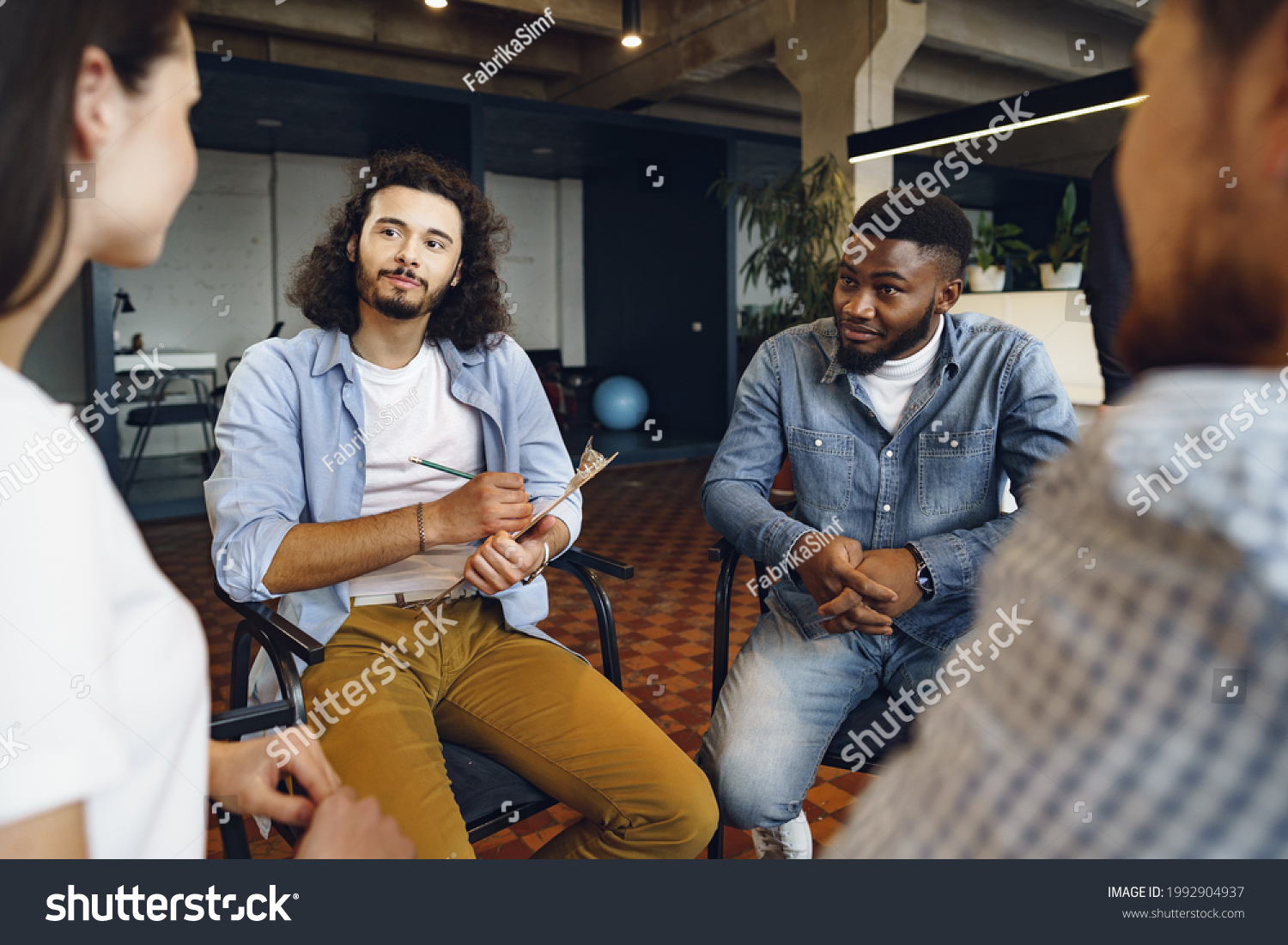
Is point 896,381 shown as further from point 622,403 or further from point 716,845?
point 622,403

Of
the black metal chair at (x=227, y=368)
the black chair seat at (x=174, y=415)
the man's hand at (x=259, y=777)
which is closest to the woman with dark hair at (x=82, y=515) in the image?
the man's hand at (x=259, y=777)

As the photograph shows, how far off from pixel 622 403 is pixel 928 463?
715 cm

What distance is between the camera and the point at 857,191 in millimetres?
5723

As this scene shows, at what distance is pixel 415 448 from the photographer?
1722 mm

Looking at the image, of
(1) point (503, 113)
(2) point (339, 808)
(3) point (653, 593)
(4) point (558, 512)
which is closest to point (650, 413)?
(1) point (503, 113)

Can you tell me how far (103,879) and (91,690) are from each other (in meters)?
0.13

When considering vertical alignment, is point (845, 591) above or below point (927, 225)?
below

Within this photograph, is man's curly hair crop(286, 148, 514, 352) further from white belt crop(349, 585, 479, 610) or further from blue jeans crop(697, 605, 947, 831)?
blue jeans crop(697, 605, 947, 831)

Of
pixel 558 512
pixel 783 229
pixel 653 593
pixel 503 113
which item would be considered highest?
pixel 503 113

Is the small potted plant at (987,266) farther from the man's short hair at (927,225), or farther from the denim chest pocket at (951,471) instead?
the denim chest pocket at (951,471)

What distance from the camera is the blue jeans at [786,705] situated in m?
1.48

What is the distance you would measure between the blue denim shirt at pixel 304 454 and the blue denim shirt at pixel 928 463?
1.44 feet

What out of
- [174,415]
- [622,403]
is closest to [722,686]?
[174,415]

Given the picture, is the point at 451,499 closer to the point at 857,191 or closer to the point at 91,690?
the point at 91,690
